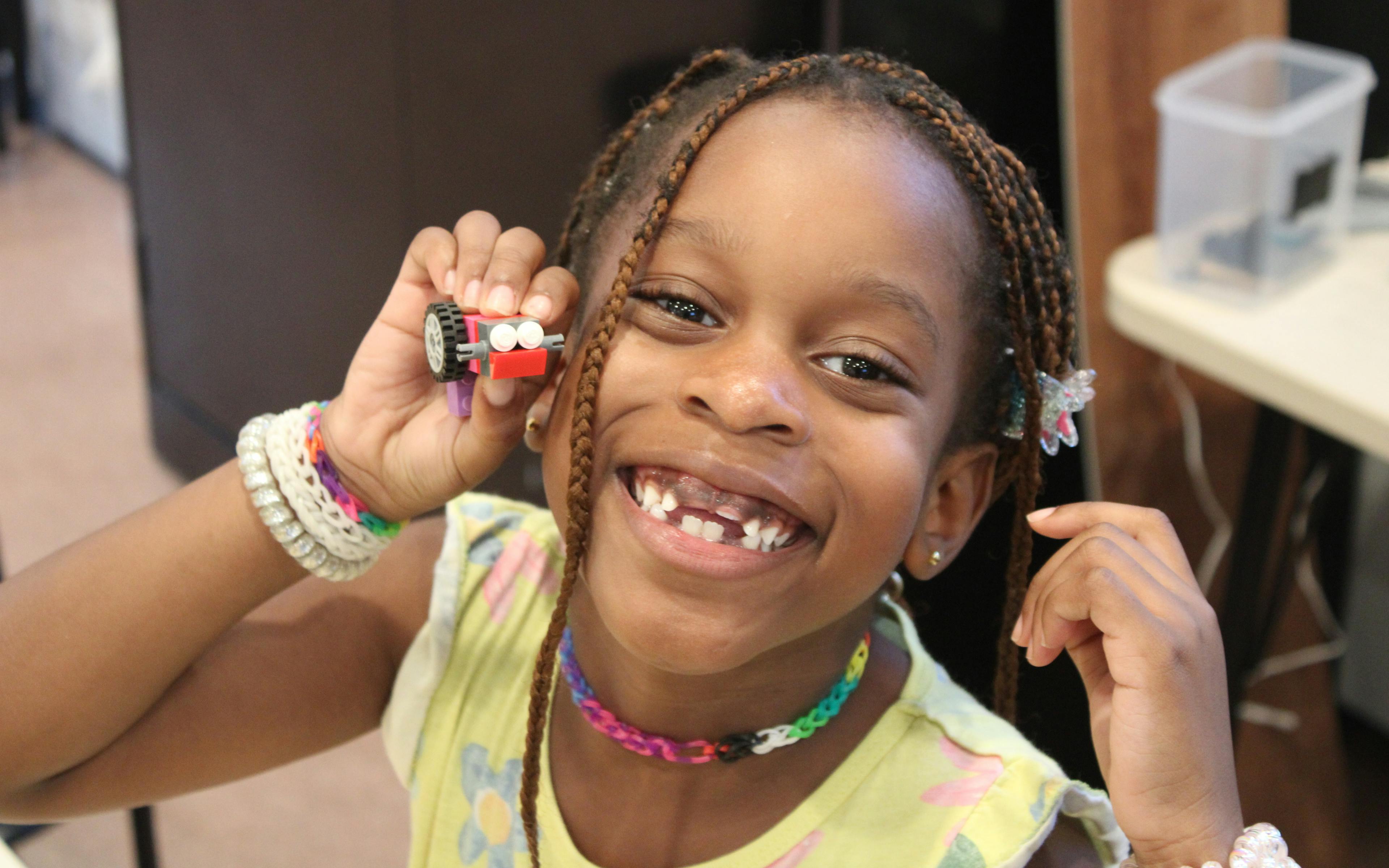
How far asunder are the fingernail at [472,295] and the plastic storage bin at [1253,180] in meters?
1.29

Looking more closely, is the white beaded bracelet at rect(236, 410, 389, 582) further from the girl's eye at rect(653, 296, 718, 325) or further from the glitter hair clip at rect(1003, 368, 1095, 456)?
the glitter hair clip at rect(1003, 368, 1095, 456)

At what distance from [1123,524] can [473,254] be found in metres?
0.47

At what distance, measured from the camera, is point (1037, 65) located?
5.98 feet

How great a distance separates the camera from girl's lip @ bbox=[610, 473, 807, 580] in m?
0.88

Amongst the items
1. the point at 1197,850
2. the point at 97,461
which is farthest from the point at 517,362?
the point at 97,461

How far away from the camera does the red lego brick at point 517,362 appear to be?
2.81 feet

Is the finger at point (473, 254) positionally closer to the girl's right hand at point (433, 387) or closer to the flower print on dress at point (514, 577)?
the girl's right hand at point (433, 387)

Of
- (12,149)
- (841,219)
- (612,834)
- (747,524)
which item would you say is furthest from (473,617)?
(12,149)

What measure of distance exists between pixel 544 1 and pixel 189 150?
598 millimetres

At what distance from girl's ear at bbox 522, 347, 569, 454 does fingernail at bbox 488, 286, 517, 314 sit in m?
0.07

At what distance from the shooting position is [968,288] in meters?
0.94

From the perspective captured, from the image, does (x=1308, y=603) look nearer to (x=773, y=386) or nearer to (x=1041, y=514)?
(x=1041, y=514)

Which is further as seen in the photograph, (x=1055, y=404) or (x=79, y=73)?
(x=79, y=73)

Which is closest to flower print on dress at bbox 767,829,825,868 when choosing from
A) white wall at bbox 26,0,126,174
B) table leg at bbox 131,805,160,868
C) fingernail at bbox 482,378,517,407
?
fingernail at bbox 482,378,517,407
